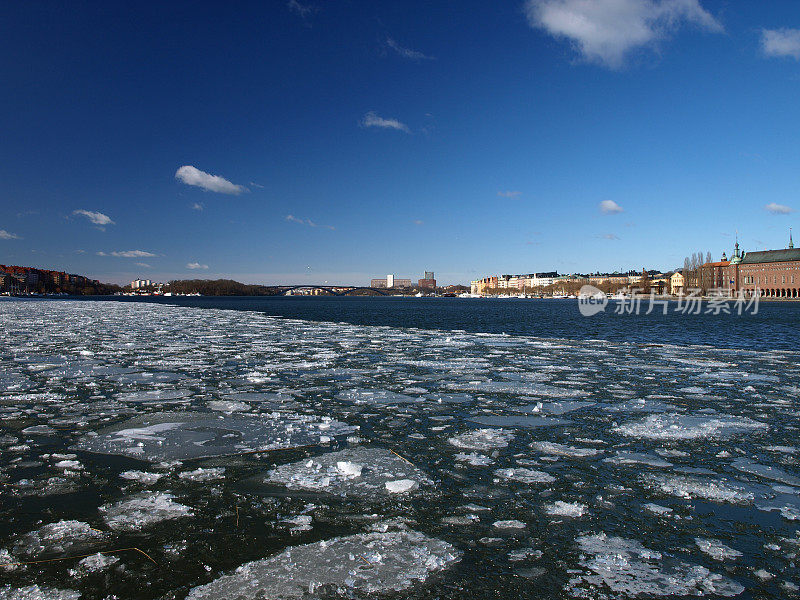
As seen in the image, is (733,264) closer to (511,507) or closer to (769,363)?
(769,363)

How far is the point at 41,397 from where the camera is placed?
6.50 metres

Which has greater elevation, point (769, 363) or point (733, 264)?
point (733, 264)

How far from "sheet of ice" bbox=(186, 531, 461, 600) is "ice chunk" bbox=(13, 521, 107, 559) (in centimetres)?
90

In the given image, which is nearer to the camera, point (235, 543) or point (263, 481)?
point (235, 543)

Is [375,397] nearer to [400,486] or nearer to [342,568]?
[400,486]

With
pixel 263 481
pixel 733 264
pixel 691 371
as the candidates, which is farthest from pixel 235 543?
pixel 733 264

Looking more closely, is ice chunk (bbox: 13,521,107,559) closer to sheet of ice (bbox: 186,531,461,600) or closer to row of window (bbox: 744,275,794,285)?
sheet of ice (bbox: 186,531,461,600)

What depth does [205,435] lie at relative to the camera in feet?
16.0

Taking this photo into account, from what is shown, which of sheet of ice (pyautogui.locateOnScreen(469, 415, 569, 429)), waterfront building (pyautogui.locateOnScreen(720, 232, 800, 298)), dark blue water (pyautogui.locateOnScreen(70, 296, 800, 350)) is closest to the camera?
sheet of ice (pyautogui.locateOnScreen(469, 415, 569, 429))

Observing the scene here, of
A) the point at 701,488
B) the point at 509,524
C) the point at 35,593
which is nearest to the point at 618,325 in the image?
the point at 701,488

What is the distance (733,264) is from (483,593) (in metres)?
178

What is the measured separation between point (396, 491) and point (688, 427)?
363 centimetres

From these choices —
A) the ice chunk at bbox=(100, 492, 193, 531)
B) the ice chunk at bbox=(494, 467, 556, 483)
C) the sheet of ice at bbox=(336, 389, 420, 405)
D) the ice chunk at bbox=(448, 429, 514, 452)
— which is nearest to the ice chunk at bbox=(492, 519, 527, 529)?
the ice chunk at bbox=(494, 467, 556, 483)

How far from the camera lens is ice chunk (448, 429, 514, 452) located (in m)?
4.55
